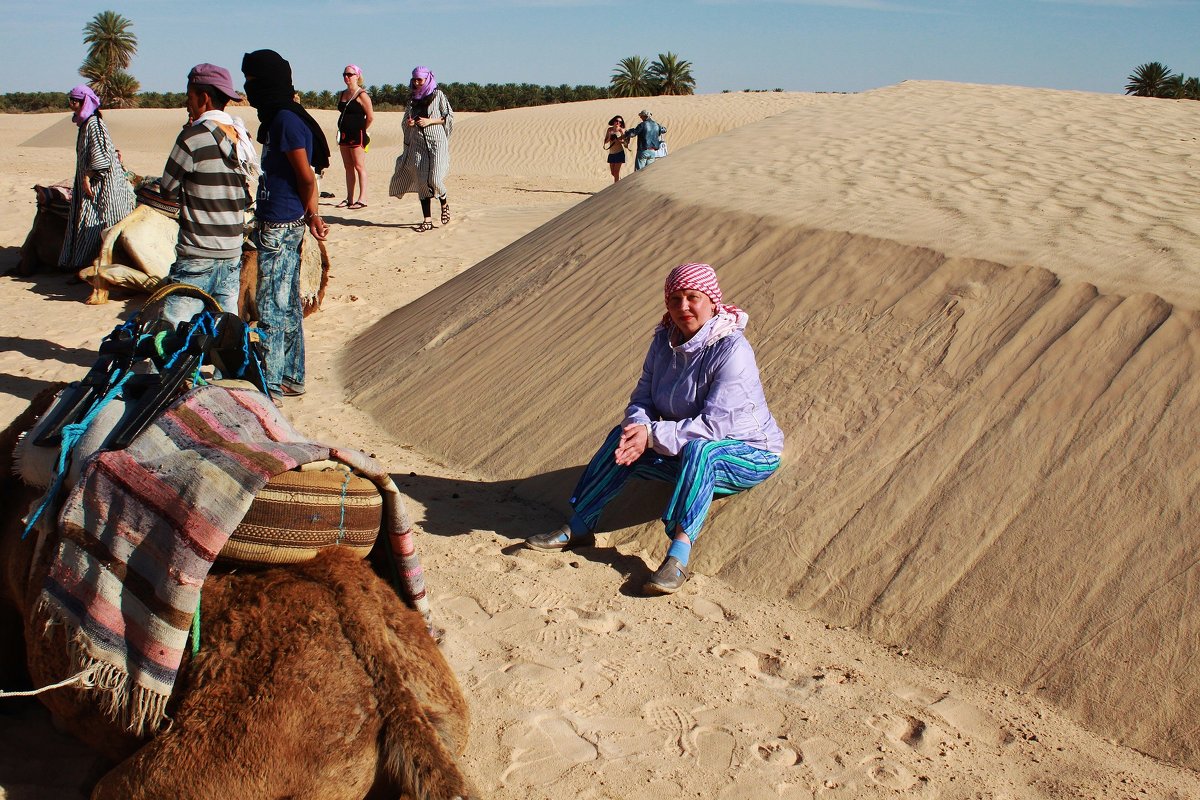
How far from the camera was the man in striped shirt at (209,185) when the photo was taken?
221 inches

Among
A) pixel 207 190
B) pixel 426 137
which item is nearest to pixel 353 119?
pixel 426 137

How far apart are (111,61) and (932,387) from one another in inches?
2352

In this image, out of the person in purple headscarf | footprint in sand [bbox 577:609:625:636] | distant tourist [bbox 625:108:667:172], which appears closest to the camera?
footprint in sand [bbox 577:609:625:636]

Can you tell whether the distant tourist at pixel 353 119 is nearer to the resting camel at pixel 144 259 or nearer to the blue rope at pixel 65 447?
the resting camel at pixel 144 259

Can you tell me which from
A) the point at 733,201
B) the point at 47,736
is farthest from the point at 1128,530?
the point at 733,201

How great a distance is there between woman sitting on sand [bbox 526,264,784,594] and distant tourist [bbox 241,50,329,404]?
8.97ft

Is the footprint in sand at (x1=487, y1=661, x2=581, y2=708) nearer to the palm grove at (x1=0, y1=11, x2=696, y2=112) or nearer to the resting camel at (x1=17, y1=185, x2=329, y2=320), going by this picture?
the resting camel at (x1=17, y1=185, x2=329, y2=320)

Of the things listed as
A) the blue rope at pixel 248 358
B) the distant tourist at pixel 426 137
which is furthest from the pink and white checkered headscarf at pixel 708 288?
the distant tourist at pixel 426 137

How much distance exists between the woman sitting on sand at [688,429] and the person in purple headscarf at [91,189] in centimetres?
710

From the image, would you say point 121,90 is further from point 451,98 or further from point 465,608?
point 465,608

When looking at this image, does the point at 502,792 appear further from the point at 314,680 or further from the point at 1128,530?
the point at 1128,530

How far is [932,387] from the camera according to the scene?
482 cm

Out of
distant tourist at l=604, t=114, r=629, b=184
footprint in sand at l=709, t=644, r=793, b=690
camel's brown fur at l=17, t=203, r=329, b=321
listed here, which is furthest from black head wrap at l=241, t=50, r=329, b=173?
distant tourist at l=604, t=114, r=629, b=184

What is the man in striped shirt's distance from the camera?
5625 mm
